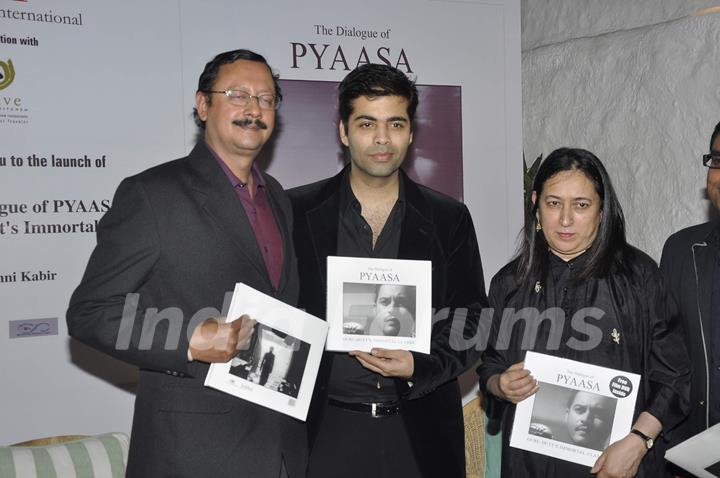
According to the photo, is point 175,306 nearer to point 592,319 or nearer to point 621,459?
point 592,319

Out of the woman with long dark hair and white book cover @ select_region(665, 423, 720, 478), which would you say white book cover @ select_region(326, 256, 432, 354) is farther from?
white book cover @ select_region(665, 423, 720, 478)

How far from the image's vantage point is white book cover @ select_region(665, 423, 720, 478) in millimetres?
2477

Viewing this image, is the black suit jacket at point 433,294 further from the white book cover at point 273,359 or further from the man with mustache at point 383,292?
the white book cover at point 273,359

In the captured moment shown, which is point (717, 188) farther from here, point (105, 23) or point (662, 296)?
point (105, 23)

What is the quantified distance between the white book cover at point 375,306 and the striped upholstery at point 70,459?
3.76 ft

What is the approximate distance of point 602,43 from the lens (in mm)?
5344

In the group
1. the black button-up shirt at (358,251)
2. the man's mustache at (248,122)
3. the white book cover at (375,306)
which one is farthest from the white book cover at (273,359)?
the man's mustache at (248,122)

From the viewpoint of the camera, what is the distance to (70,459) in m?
2.92

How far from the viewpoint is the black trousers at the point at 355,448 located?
289cm

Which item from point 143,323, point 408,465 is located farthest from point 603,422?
point 143,323

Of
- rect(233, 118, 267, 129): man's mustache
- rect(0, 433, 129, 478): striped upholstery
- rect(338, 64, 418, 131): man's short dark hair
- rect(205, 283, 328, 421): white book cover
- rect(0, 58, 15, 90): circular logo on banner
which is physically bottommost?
rect(0, 433, 129, 478): striped upholstery

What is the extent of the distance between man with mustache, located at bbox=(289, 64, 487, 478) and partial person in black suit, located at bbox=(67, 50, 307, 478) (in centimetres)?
26

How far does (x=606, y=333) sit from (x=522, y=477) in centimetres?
67

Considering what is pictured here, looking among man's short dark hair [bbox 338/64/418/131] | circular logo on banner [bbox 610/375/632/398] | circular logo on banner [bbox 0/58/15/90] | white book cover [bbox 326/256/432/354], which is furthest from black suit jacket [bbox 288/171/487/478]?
circular logo on banner [bbox 0/58/15/90]
